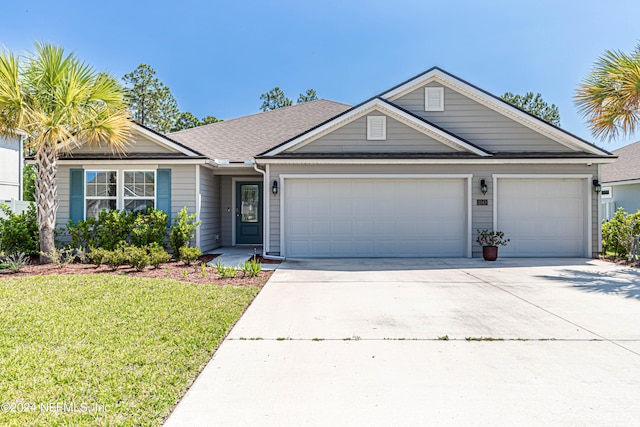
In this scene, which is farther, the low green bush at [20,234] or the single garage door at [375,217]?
the single garage door at [375,217]

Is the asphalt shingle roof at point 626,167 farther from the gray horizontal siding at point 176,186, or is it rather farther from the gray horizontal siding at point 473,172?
the gray horizontal siding at point 176,186

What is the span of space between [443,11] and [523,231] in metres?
7.64

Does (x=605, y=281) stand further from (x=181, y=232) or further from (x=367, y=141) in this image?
(x=181, y=232)

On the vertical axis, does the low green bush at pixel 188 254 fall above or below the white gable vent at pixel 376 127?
below

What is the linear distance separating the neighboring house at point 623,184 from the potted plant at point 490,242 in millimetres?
9066

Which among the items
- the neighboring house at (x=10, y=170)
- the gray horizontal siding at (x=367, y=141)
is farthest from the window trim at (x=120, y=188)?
the neighboring house at (x=10, y=170)

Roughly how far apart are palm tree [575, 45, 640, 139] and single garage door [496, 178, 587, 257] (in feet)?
6.06

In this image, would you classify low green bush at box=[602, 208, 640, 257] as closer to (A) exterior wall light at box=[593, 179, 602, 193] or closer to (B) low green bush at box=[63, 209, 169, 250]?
(A) exterior wall light at box=[593, 179, 602, 193]

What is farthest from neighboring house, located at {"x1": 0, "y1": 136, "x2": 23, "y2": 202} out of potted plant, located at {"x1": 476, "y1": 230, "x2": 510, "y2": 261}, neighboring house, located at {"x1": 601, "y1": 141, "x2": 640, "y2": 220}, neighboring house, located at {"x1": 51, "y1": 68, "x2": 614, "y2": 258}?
neighboring house, located at {"x1": 601, "y1": 141, "x2": 640, "y2": 220}

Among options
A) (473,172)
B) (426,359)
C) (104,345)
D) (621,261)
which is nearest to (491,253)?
(473,172)

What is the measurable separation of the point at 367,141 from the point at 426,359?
7.64 m

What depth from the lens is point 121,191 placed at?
10.4 metres

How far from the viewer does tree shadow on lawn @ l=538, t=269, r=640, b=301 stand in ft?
21.9

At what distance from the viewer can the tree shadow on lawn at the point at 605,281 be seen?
6.68m
